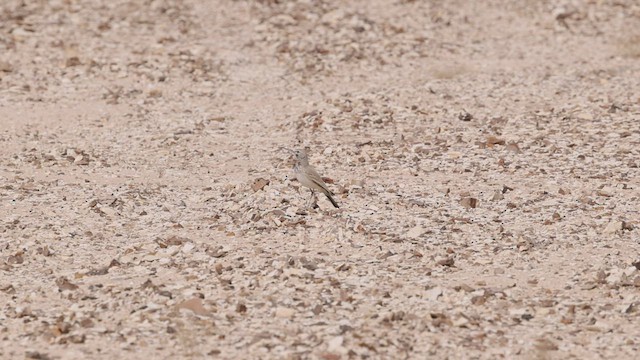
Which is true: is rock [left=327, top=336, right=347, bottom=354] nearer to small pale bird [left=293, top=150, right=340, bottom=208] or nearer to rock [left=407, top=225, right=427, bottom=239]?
rock [left=407, top=225, right=427, bottom=239]

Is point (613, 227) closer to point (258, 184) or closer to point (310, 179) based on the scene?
point (310, 179)

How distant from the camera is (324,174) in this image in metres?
14.3

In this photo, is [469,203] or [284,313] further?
[469,203]

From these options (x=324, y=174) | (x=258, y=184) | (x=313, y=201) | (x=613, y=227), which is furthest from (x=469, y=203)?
(x=258, y=184)

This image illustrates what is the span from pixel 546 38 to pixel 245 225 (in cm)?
1108

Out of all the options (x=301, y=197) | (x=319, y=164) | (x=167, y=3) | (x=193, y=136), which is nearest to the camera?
(x=301, y=197)

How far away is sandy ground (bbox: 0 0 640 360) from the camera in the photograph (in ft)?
32.5

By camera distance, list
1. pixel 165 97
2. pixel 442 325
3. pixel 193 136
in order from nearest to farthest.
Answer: pixel 442 325 < pixel 193 136 < pixel 165 97

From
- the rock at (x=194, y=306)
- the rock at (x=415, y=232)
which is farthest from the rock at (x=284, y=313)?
the rock at (x=415, y=232)

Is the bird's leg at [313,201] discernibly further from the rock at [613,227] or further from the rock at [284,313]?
the rock at [613,227]

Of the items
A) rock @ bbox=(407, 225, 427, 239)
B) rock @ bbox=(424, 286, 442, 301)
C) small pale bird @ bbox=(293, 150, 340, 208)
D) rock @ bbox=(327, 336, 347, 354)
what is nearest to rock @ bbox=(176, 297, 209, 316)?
rock @ bbox=(327, 336, 347, 354)

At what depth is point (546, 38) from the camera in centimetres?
2147

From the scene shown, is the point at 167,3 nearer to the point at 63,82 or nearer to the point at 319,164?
the point at 63,82

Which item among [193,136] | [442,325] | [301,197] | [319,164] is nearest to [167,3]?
[193,136]
